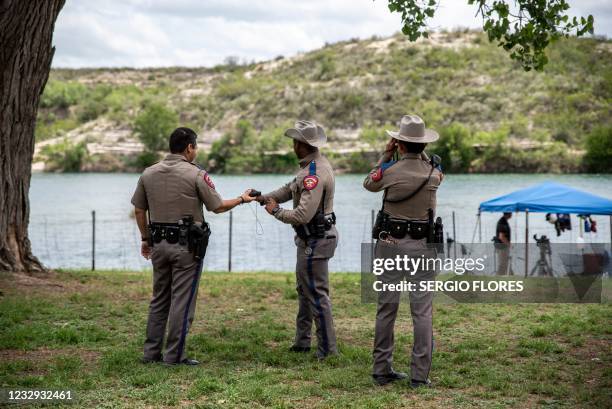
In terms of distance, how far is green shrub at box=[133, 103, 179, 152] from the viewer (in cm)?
8488

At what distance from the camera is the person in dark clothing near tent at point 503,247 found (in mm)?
18609

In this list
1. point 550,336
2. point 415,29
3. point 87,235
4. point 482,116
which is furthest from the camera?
point 482,116

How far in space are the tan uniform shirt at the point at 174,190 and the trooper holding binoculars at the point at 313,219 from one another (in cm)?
68

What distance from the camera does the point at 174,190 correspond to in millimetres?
7652

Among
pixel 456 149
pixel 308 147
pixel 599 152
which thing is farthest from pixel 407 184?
pixel 456 149

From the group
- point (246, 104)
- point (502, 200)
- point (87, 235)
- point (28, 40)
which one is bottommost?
point (87, 235)

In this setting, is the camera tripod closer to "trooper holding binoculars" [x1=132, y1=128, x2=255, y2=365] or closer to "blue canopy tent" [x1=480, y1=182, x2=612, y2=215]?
"blue canopy tent" [x1=480, y1=182, x2=612, y2=215]

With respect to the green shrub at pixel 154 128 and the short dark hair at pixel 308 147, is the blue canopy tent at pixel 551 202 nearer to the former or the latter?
the short dark hair at pixel 308 147

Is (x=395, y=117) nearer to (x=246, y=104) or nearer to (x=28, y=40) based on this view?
(x=246, y=104)

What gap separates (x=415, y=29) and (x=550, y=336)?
4535 mm

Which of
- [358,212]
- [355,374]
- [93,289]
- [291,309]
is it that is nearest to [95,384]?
[355,374]

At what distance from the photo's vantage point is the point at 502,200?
1909 cm

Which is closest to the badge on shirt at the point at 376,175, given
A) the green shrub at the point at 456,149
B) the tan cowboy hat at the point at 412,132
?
the tan cowboy hat at the point at 412,132

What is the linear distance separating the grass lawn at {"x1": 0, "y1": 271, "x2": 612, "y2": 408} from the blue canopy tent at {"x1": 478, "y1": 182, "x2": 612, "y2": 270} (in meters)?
6.19
